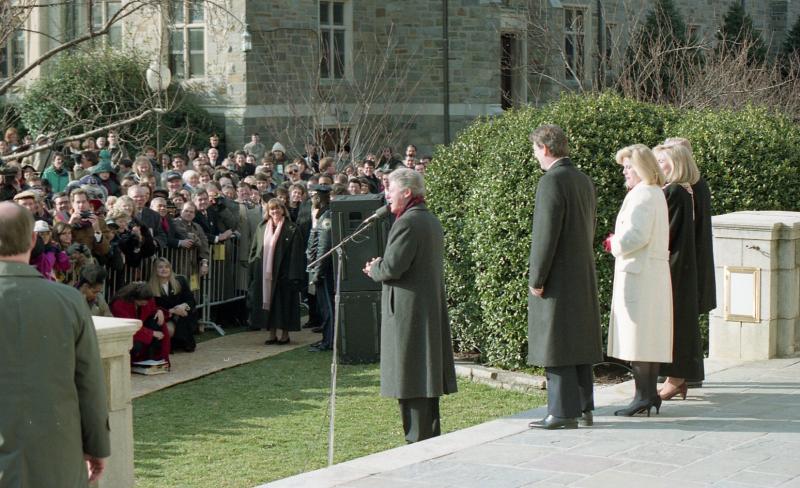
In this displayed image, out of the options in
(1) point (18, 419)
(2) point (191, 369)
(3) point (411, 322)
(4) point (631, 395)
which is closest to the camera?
(1) point (18, 419)

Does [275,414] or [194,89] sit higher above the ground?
[194,89]

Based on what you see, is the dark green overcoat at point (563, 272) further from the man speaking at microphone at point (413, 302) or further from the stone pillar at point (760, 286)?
the stone pillar at point (760, 286)

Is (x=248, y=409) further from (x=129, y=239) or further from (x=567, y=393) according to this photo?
(x=567, y=393)

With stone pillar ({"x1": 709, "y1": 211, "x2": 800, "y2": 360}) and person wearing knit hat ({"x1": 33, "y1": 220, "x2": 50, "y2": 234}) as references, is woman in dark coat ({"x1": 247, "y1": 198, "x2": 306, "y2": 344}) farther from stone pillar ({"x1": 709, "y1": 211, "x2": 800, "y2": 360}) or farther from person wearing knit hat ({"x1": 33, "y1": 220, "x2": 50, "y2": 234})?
stone pillar ({"x1": 709, "y1": 211, "x2": 800, "y2": 360})

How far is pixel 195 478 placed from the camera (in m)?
8.62

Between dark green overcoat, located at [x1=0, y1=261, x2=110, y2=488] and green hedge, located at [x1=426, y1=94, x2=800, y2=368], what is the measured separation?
22.9 ft

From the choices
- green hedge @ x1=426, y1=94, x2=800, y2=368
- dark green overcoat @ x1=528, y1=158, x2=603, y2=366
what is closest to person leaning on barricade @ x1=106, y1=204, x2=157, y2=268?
green hedge @ x1=426, y1=94, x2=800, y2=368

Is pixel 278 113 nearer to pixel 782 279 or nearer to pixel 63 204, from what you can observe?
pixel 63 204

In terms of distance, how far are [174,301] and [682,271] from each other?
21.6 feet

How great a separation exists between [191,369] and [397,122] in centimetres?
2002

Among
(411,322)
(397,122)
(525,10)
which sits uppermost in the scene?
(525,10)

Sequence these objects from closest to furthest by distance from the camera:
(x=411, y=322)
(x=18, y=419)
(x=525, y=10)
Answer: (x=18, y=419) < (x=411, y=322) < (x=525, y=10)

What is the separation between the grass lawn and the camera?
892cm

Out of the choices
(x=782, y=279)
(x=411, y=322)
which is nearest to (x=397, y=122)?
(x=782, y=279)
